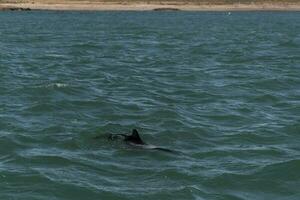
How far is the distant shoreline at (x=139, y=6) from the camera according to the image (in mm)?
137125

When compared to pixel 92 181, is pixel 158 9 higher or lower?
lower

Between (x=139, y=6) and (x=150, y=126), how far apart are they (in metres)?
122

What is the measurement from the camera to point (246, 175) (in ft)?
55.2

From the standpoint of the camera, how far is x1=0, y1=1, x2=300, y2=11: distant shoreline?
137 metres

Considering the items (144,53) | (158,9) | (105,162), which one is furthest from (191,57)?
(158,9)

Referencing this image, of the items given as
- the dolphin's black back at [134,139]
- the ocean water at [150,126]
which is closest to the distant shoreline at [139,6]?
the ocean water at [150,126]

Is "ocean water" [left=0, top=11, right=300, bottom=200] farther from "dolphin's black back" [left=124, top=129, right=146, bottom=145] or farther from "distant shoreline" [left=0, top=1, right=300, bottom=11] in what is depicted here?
"distant shoreline" [left=0, top=1, right=300, bottom=11]

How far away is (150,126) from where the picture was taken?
869 inches

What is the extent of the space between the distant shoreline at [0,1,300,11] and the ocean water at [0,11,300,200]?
9509 cm

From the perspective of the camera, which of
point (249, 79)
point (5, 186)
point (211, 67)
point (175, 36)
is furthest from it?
point (175, 36)

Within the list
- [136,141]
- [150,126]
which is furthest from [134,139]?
[150,126]

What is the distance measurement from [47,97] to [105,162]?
9.65 meters

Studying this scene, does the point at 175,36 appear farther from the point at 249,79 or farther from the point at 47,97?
the point at 47,97

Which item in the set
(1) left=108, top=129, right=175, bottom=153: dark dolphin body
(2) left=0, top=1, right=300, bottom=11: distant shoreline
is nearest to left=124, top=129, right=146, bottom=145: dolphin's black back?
(1) left=108, top=129, right=175, bottom=153: dark dolphin body
